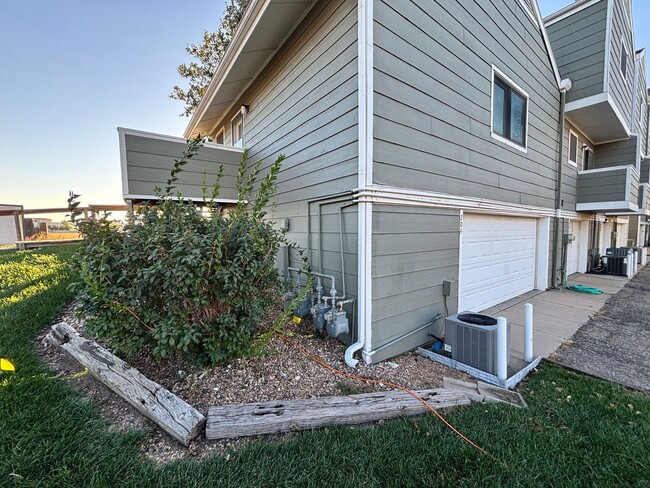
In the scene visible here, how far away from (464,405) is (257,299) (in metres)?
2.05

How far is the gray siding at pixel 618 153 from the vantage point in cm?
875

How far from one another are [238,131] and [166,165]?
2.73m

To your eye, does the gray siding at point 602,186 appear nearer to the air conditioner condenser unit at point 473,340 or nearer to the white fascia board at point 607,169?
the white fascia board at point 607,169

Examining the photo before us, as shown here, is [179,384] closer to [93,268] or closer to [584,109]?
[93,268]

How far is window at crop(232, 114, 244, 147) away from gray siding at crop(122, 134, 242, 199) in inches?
50.8

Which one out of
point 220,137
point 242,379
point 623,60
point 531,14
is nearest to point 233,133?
point 220,137

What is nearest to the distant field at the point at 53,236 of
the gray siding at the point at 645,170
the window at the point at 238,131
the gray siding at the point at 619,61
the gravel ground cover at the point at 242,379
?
the window at the point at 238,131

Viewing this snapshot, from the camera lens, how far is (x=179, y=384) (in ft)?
A: 8.05

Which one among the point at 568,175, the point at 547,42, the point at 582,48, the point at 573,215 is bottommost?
the point at 573,215

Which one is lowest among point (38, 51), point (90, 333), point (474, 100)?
point (90, 333)

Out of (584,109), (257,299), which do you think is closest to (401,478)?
(257,299)

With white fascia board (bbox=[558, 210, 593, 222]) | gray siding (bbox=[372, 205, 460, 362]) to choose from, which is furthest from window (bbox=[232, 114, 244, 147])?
white fascia board (bbox=[558, 210, 593, 222])

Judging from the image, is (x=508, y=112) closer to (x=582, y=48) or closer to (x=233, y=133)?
(x=582, y=48)

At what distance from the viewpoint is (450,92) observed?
3.94m
